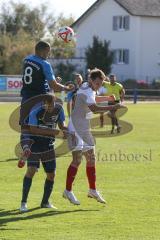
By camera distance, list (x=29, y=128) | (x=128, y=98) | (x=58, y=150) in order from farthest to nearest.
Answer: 1. (x=128, y=98)
2. (x=58, y=150)
3. (x=29, y=128)

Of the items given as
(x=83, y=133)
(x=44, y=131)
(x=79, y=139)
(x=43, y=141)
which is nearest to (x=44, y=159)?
(x=43, y=141)

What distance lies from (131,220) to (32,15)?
8741 centimetres

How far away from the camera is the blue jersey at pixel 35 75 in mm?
9719

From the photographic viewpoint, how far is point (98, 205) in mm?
10430

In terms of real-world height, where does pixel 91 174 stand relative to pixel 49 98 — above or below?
below

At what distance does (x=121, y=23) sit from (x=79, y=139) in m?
61.7

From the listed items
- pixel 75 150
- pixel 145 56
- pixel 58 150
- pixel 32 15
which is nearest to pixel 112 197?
pixel 75 150

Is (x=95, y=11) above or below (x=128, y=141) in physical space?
above

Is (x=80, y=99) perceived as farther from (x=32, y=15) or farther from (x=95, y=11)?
(x=32, y=15)

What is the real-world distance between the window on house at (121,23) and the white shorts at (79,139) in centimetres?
6052

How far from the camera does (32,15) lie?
9500 cm

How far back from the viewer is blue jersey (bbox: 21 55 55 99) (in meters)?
9.72

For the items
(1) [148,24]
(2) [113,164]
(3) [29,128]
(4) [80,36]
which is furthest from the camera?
(4) [80,36]

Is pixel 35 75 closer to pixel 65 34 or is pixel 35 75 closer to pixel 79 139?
pixel 79 139
